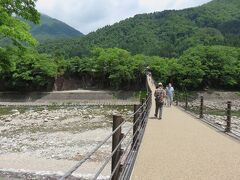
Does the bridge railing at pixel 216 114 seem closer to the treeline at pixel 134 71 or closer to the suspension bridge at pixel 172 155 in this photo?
the suspension bridge at pixel 172 155

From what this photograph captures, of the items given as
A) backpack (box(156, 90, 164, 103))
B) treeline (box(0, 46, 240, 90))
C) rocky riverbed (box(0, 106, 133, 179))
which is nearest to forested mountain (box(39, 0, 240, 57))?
treeline (box(0, 46, 240, 90))

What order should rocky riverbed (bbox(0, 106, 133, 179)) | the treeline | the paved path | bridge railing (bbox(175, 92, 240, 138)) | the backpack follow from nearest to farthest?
the paved path < bridge railing (bbox(175, 92, 240, 138)) < the backpack < rocky riverbed (bbox(0, 106, 133, 179)) < the treeline

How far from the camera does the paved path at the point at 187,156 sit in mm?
7379

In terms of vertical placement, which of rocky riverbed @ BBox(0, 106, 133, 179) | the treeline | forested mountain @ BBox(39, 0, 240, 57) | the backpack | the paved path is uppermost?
forested mountain @ BBox(39, 0, 240, 57)

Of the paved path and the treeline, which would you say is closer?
the paved path

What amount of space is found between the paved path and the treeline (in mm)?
50462

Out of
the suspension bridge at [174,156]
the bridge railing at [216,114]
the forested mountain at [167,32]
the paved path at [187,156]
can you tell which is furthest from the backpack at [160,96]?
the forested mountain at [167,32]

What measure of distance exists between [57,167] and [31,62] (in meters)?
52.4

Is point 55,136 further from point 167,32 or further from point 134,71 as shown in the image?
point 167,32

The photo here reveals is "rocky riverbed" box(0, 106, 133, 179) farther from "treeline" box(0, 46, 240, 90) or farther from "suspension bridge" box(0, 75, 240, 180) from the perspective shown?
"treeline" box(0, 46, 240, 90)

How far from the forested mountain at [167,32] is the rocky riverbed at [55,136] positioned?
70.8 metres

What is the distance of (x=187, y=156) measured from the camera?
9.19 metres

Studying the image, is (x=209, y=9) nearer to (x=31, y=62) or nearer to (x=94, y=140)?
(x=31, y=62)

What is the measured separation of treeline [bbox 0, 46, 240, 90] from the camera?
2495 inches
